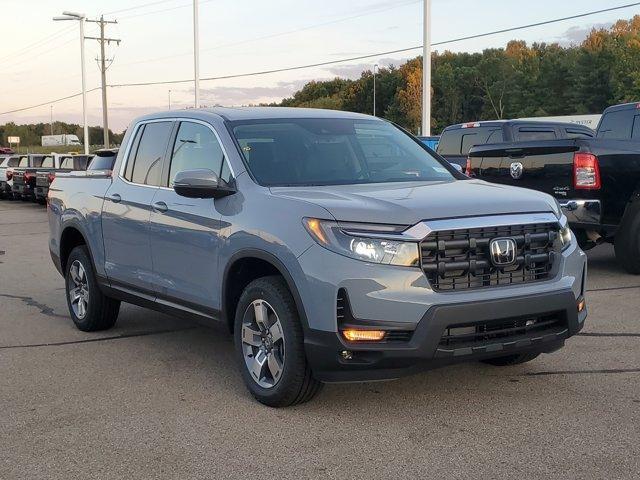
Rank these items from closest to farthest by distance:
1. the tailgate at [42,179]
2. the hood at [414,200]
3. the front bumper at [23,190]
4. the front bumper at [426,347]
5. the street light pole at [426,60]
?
the front bumper at [426,347], the hood at [414,200], the street light pole at [426,60], the tailgate at [42,179], the front bumper at [23,190]

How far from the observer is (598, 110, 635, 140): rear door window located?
10994 millimetres

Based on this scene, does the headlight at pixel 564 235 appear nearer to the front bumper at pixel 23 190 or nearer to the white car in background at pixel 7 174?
the front bumper at pixel 23 190

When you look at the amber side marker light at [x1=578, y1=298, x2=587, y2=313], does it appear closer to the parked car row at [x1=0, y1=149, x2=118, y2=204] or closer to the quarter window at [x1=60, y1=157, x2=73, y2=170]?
the parked car row at [x1=0, y1=149, x2=118, y2=204]

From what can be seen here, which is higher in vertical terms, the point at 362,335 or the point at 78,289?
the point at 362,335

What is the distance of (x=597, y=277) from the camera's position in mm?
9289

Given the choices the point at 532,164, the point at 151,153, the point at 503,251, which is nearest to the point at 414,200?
the point at 503,251

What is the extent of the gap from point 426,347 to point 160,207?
249 centimetres

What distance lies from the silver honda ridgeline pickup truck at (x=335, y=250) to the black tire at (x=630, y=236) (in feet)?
12.8

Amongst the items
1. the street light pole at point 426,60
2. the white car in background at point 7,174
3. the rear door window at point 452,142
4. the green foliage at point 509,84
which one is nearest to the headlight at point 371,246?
the rear door window at point 452,142

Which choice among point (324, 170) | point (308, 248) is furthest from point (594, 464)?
point (324, 170)

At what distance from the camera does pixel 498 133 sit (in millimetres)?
13938

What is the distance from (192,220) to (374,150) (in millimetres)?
1460

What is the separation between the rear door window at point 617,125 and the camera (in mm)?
10994

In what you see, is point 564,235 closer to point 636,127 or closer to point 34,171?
point 636,127
